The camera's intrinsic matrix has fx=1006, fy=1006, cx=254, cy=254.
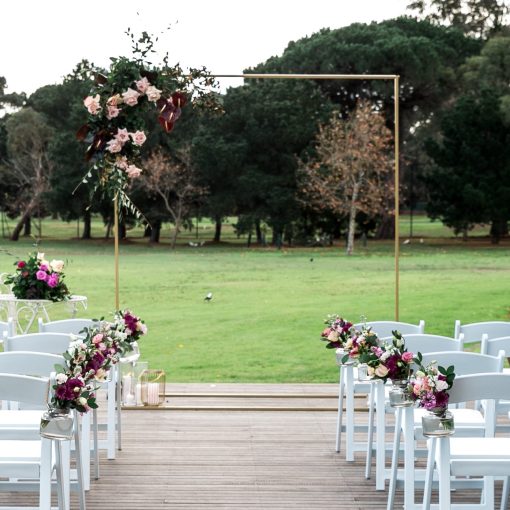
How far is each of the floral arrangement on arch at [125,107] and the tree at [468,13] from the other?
28.3 m

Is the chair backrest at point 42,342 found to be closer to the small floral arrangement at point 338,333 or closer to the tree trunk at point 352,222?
the small floral arrangement at point 338,333

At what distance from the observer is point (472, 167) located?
3138 cm

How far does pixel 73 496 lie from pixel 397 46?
27642mm

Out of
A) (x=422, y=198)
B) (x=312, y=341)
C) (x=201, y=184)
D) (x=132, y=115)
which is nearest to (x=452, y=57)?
(x=422, y=198)

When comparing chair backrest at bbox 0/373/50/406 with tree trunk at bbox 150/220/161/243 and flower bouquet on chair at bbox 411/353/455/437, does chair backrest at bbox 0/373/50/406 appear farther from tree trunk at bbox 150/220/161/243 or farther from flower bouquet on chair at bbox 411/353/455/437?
tree trunk at bbox 150/220/161/243

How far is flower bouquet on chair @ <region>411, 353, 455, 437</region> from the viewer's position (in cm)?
316

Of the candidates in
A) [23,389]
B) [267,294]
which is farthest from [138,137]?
[267,294]

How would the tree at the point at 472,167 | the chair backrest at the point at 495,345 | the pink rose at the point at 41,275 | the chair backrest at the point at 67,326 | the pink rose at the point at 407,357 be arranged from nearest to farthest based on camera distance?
the pink rose at the point at 407,357, the chair backrest at the point at 495,345, the chair backrest at the point at 67,326, the pink rose at the point at 41,275, the tree at the point at 472,167

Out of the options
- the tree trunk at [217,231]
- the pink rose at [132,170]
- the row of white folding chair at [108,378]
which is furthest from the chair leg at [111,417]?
the tree trunk at [217,231]

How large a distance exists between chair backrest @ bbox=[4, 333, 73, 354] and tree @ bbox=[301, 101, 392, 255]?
24.7 metres

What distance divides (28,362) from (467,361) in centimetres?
163

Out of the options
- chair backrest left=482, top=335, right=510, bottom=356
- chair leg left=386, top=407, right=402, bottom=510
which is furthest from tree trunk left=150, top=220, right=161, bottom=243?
chair leg left=386, top=407, right=402, bottom=510

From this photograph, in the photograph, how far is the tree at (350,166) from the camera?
29.5m

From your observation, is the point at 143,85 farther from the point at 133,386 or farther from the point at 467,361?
the point at 467,361
